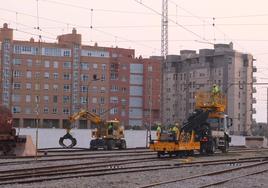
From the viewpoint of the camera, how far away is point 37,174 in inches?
834

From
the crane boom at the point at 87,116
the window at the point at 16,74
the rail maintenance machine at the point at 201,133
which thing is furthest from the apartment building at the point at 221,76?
the rail maintenance machine at the point at 201,133

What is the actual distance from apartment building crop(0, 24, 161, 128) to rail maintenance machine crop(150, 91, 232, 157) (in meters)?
38.7

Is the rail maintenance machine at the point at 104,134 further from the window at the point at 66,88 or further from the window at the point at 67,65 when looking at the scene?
the window at the point at 67,65

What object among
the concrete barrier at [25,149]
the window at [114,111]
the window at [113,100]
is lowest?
the concrete barrier at [25,149]

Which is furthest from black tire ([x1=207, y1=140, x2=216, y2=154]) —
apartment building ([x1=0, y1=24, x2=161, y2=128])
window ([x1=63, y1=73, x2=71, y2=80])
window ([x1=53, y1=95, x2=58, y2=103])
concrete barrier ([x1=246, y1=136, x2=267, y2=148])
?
window ([x1=63, y1=73, x2=71, y2=80])

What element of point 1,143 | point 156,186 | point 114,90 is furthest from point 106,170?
point 114,90

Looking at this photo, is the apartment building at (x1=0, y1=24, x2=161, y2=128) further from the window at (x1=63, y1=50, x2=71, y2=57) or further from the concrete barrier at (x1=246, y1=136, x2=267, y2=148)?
the concrete barrier at (x1=246, y1=136, x2=267, y2=148)

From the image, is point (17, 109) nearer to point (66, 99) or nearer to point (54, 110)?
point (54, 110)

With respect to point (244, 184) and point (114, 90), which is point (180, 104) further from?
point (244, 184)

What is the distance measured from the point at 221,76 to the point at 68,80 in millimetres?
31066

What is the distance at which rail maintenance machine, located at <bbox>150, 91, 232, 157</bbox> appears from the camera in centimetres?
3581

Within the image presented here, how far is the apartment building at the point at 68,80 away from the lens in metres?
91.1

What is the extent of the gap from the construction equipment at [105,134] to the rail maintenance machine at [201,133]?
34.0 feet

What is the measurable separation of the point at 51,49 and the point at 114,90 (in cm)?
1580
